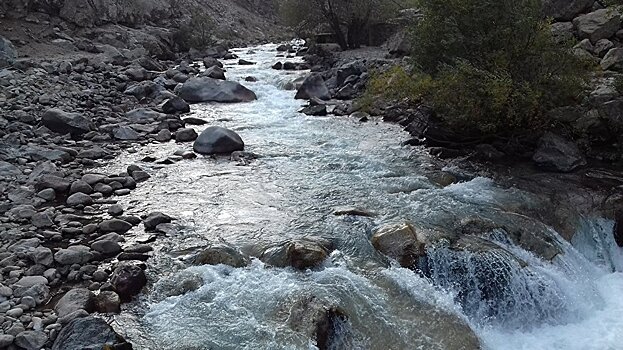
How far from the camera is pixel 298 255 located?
8.61m

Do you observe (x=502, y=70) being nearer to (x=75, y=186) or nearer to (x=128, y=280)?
(x=128, y=280)

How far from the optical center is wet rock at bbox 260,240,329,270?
8570mm

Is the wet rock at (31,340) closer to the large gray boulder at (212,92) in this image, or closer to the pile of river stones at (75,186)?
the pile of river stones at (75,186)

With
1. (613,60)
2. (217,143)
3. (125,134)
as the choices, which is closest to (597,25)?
(613,60)

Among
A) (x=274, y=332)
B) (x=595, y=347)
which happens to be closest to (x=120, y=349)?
(x=274, y=332)

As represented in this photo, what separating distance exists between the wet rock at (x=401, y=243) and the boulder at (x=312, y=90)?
12148mm

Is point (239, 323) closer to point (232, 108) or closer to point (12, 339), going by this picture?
point (12, 339)

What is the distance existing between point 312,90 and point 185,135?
6979mm

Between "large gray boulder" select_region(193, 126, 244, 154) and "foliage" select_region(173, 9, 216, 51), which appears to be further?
"foliage" select_region(173, 9, 216, 51)

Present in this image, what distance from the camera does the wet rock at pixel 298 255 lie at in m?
8.57

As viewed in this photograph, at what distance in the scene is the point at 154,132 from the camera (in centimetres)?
1596

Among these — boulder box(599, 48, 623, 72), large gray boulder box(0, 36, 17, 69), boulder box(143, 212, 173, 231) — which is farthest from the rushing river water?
large gray boulder box(0, 36, 17, 69)

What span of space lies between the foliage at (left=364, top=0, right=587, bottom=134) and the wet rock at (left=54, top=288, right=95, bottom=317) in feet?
29.0

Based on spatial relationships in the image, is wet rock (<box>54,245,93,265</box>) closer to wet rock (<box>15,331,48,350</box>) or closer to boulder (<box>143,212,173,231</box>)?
boulder (<box>143,212,173,231</box>)
